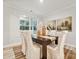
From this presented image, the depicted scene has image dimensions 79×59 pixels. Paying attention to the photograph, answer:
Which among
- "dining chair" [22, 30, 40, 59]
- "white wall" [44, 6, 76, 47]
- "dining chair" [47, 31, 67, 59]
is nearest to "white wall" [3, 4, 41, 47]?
"white wall" [44, 6, 76, 47]

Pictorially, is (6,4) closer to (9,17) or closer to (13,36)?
(9,17)

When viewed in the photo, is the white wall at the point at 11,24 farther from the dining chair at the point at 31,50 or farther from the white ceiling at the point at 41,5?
the dining chair at the point at 31,50

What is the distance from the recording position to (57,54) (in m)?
2.23

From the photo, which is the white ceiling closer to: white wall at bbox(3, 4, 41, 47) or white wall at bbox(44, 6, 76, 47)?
white wall at bbox(44, 6, 76, 47)

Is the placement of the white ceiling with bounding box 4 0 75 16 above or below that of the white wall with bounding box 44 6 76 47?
above

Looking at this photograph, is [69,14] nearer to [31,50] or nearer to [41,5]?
[41,5]

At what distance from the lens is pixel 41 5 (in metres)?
5.70

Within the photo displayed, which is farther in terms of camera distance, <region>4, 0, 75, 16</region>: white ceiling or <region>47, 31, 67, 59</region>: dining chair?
<region>4, 0, 75, 16</region>: white ceiling

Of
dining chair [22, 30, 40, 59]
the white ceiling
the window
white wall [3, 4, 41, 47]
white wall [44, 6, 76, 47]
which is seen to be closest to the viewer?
dining chair [22, 30, 40, 59]

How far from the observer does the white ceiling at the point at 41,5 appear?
4.62 metres

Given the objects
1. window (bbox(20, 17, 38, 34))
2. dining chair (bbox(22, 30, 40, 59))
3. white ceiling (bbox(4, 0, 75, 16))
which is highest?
white ceiling (bbox(4, 0, 75, 16))

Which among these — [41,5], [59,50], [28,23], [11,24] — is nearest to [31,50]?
[59,50]

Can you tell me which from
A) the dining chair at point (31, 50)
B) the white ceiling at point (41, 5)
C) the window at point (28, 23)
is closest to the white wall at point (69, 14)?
the white ceiling at point (41, 5)

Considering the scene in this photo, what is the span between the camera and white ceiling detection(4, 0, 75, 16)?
15.2ft
